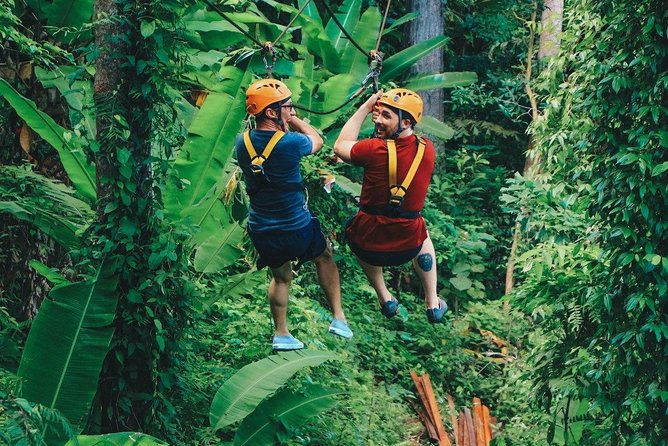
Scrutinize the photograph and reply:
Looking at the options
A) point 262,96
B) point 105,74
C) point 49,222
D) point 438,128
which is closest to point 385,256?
point 262,96

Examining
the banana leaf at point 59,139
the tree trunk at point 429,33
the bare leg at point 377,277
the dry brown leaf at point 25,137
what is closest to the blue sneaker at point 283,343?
the bare leg at point 377,277

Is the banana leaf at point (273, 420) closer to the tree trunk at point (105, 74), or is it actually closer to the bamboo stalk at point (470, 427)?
the tree trunk at point (105, 74)

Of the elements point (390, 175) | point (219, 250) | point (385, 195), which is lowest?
point (219, 250)

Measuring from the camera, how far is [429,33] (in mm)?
14141

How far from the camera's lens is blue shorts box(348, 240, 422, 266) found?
6.32 metres

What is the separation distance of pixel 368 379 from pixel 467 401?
86.8 inches

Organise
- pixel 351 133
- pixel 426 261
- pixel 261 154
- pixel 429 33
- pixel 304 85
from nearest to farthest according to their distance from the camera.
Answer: pixel 261 154, pixel 351 133, pixel 426 261, pixel 304 85, pixel 429 33

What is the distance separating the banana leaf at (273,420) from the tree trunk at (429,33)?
7366mm

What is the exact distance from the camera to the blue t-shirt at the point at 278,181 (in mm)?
5879

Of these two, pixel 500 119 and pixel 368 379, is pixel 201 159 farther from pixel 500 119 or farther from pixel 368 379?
pixel 500 119

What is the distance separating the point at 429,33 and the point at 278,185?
8689 millimetres

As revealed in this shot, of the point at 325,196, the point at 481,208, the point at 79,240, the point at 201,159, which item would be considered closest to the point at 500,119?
the point at 481,208

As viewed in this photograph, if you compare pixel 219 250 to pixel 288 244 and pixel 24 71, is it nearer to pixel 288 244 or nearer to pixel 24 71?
pixel 288 244

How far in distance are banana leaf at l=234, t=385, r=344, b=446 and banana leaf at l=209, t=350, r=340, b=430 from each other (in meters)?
0.21
